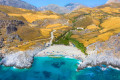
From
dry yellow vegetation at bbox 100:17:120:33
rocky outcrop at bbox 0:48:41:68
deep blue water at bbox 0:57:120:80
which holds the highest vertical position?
dry yellow vegetation at bbox 100:17:120:33

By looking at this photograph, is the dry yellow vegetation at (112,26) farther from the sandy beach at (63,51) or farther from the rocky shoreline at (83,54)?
the sandy beach at (63,51)

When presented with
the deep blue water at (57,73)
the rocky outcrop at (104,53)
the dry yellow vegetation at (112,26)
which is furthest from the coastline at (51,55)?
the dry yellow vegetation at (112,26)

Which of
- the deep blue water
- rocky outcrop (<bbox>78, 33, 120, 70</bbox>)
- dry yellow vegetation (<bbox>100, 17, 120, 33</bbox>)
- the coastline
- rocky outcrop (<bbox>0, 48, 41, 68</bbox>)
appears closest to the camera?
the deep blue water

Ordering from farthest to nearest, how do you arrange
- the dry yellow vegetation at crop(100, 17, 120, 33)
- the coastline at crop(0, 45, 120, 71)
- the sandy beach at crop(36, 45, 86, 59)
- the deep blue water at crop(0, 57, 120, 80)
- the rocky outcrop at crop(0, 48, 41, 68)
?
the dry yellow vegetation at crop(100, 17, 120, 33) < the sandy beach at crop(36, 45, 86, 59) < the coastline at crop(0, 45, 120, 71) < the rocky outcrop at crop(0, 48, 41, 68) < the deep blue water at crop(0, 57, 120, 80)

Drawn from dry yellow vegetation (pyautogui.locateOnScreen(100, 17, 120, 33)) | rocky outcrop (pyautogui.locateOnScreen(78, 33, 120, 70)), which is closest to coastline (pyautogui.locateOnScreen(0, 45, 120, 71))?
rocky outcrop (pyautogui.locateOnScreen(78, 33, 120, 70))

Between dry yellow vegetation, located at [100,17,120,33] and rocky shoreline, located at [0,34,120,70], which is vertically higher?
dry yellow vegetation, located at [100,17,120,33]

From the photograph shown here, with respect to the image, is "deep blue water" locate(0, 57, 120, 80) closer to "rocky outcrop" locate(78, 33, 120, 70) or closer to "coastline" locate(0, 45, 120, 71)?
"coastline" locate(0, 45, 120, 71)

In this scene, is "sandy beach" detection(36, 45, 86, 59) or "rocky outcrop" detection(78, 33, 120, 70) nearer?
"rocky outcrop" detection(78, 33, 120, 70)

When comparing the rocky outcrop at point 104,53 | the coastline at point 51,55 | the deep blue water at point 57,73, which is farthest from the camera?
the rocky outcrop at point 104,53
